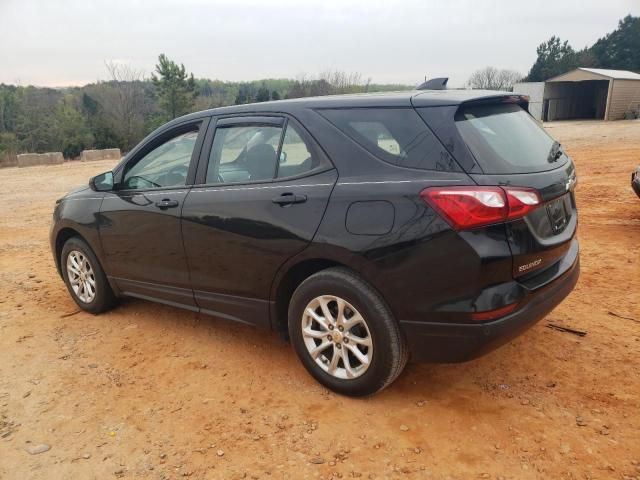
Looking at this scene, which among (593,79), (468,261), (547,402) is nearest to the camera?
(468,261)

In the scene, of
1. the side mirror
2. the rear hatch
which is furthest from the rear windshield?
the side mirror

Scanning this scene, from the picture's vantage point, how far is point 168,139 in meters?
4.05

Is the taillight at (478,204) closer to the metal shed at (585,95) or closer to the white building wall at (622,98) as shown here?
the metal shed at (585,95)

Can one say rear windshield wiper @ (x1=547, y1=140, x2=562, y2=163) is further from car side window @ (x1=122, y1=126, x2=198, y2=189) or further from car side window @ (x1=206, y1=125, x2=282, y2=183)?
car side window @ (x1=122, y1=126, x2=198, y2=189)

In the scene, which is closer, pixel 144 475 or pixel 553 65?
pixel 144 475

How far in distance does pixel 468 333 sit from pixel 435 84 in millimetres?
1815

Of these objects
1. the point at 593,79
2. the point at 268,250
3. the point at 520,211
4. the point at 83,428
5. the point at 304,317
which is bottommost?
the point at 83,428

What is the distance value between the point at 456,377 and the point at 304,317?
109 centimetres

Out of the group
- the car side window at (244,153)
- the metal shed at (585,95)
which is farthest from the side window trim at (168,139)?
the metal shed at (585,95)

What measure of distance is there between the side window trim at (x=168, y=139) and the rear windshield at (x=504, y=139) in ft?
6.37

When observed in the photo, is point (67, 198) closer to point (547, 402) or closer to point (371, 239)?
point (371, 239)

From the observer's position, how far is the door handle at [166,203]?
377 cm

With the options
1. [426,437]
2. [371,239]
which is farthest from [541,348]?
[371,239]

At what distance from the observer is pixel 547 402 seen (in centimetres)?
296
